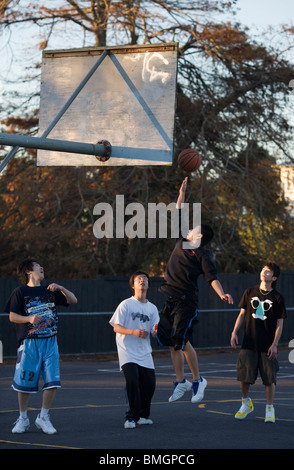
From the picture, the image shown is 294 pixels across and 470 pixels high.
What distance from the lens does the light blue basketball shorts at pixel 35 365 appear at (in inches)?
363

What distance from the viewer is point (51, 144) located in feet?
32.1

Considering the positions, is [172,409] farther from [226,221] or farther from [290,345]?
[290,345]

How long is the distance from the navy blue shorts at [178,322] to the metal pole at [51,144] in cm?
212

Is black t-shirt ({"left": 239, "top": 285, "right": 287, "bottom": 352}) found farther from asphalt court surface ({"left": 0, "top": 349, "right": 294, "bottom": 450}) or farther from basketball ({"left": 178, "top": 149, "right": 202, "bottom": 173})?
basketball ({"left": 178, "top": 149, "right": 202, "bottom": 173})

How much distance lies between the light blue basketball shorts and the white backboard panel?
9.06 feet

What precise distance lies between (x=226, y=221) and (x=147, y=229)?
2.21m

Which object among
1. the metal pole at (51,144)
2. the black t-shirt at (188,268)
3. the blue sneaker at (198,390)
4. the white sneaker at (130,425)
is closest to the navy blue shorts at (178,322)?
the black t-shirt at (188,268)

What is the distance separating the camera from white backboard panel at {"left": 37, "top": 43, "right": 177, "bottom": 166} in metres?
10.8

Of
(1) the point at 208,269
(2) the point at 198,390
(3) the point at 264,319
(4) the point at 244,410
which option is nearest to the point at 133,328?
(1) the point at 208,269

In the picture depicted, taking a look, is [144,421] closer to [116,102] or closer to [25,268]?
[25,268]

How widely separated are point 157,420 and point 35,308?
211cm

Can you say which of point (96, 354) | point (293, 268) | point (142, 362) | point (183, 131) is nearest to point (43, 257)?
point (96, 354)

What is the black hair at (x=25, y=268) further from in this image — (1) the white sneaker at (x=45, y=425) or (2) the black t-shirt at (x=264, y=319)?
(2) the black t-shirt at (x=264, y=319)
